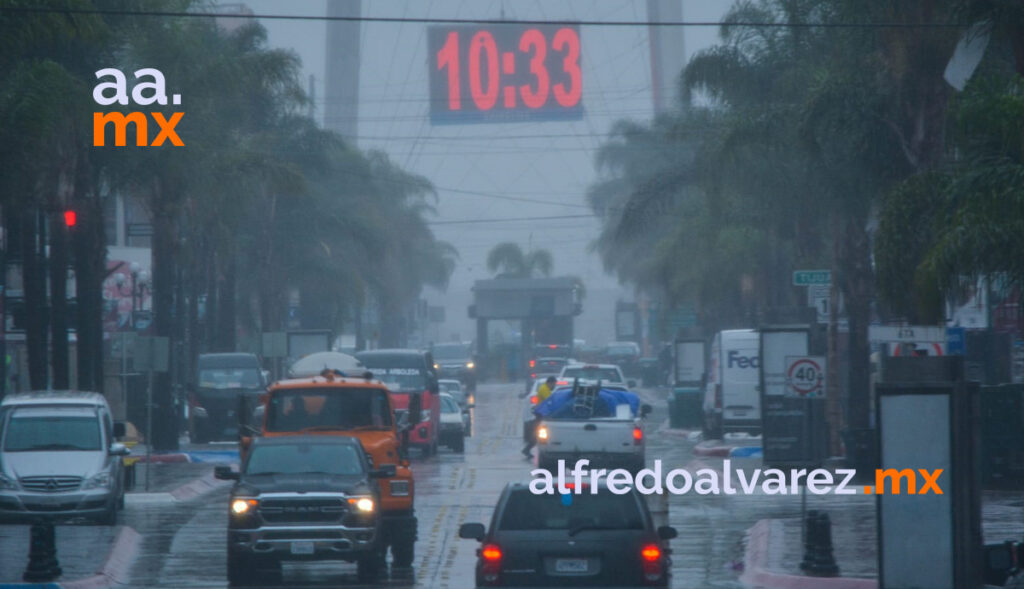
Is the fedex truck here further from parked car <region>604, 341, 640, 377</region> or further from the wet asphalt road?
parked car <region>604, 341, 640, 377</region>

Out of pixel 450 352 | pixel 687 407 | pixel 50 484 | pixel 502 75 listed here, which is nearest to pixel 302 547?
pixel 50 484

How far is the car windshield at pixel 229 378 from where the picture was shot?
4538 cm

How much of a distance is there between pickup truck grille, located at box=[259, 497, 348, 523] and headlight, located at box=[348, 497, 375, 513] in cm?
25

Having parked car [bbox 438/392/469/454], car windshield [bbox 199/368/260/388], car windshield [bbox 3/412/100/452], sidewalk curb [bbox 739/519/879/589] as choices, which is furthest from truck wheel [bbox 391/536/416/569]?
car windshield [bbox 199/368/260/388]

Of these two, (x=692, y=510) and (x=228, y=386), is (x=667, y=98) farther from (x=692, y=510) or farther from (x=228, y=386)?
(x=692, y=510)

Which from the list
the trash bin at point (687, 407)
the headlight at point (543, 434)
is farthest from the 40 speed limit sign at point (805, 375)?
the trash bin at point (687, 407)

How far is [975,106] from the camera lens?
57.4 feet

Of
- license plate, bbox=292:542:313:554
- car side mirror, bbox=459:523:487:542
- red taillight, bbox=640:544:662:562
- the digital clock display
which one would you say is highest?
the digital clock display

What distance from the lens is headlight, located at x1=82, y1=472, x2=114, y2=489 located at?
24812 millimetres

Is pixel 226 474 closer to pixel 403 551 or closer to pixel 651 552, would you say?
pixel 403 551

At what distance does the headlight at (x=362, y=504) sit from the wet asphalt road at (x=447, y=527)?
923 mm

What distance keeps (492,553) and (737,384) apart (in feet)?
96.9

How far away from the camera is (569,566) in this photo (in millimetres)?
12930

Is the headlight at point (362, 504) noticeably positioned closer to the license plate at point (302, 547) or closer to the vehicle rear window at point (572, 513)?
the license plate at point (302, 547)
